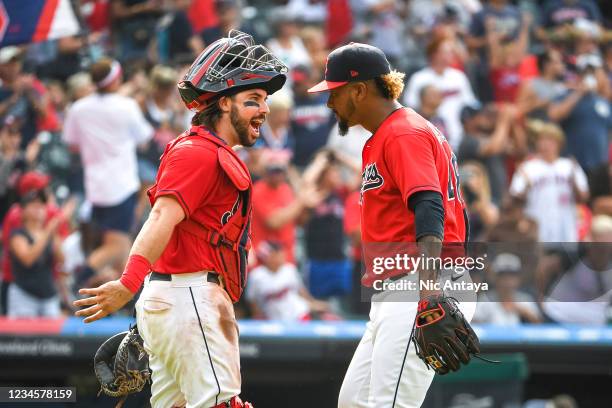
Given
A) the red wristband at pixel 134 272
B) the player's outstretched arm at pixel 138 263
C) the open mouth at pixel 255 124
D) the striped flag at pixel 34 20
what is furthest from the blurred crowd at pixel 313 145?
the red wristband at pixel 134 272

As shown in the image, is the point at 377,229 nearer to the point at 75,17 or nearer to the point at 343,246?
the point at 75,17

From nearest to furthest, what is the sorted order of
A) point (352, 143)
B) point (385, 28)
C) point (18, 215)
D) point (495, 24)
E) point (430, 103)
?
1. point (18, 215)
2. point (352, 143)
3. point (430, 103)
4. point (385, 28)
5. point (495, 24)

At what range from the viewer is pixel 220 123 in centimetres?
468

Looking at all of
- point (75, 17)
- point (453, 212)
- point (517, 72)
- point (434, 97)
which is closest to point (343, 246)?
point (434, 97)

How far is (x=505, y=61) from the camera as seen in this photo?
1169 cm

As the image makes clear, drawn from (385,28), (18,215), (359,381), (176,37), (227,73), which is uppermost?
(385,28)

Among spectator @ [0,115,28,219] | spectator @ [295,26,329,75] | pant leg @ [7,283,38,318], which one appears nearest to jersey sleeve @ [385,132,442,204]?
pant leg @ [7,283,38,318]

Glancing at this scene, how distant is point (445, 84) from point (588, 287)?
9.12 feet

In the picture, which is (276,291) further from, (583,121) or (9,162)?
(583,121)

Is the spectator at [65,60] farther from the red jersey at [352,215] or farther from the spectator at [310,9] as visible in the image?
the red jersey at [352,215]

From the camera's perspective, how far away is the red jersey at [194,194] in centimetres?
436

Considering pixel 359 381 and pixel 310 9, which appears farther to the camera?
pixel 310 9

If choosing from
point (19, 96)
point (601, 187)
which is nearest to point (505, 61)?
point (601, 187)

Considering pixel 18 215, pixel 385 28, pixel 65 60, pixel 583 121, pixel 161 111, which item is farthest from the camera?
pixel 385 28
